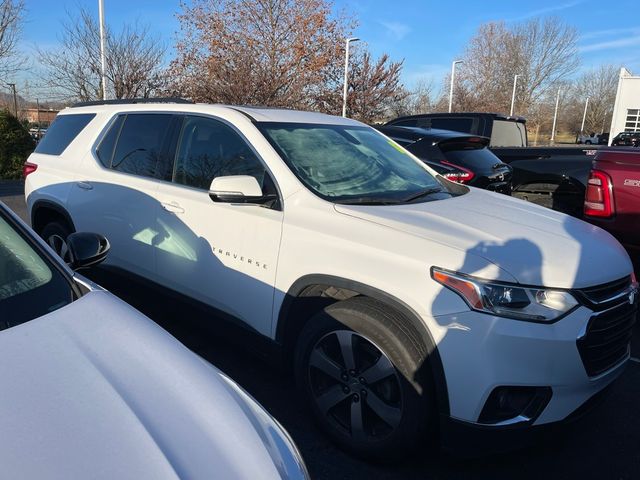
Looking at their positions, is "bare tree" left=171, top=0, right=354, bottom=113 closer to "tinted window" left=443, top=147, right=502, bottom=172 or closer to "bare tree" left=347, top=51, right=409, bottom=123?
"bare tree" left=347, top=51, right=409, bottom=123

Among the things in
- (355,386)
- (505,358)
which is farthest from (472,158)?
(505,358)

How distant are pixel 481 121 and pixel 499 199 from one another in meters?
6.24

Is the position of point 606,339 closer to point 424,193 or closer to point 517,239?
point 517,239

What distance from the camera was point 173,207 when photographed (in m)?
3.42

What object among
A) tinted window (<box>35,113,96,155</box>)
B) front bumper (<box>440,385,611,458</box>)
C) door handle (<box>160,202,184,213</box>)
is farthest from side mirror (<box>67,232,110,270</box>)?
tinted window (<box>35,113,96,155</box>)

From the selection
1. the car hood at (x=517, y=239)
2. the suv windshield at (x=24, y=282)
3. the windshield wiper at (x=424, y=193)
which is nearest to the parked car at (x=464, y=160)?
the windshield wiper at (x=424, y=193)

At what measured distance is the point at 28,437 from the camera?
1.25 meters

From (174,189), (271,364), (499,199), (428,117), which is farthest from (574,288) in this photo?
(428,117)

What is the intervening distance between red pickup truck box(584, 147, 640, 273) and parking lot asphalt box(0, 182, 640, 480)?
4.38ft

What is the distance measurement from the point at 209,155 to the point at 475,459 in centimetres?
244

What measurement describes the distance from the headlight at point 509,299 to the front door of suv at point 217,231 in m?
1.10

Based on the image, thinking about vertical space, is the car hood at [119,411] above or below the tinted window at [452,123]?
below

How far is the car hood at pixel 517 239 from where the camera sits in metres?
2.22

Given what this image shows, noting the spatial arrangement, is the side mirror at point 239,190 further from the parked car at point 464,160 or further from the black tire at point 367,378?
the parked car at point 464,160
